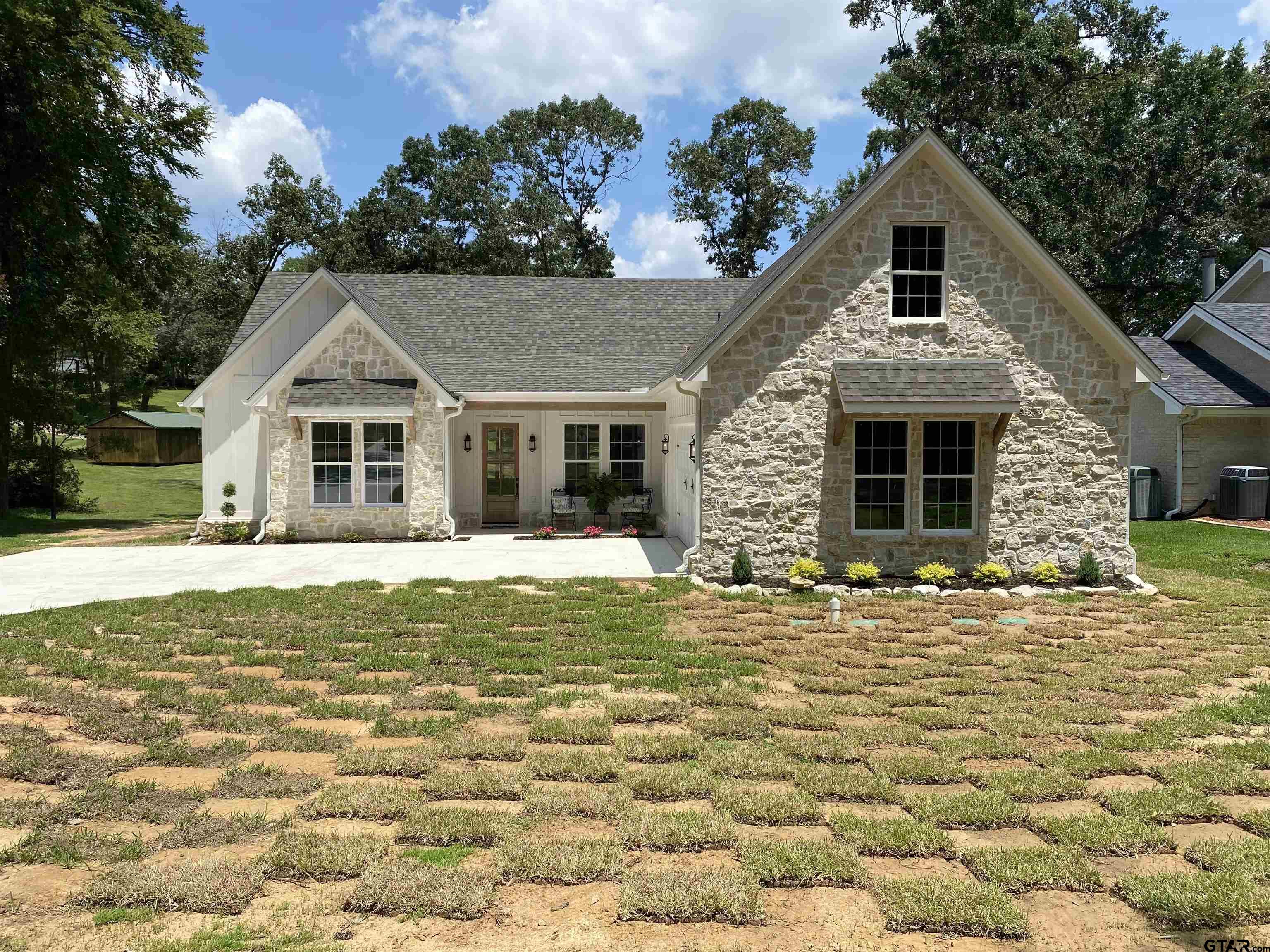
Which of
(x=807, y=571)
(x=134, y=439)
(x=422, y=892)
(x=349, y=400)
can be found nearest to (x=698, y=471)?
(x=807, y=571)

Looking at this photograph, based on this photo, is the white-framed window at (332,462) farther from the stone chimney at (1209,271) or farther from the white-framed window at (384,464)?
the stone chimney at (1209,271)

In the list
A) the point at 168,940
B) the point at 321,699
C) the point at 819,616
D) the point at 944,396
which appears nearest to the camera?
the point at 168,940

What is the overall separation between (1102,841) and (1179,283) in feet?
107

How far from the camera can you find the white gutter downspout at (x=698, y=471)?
1230 cm

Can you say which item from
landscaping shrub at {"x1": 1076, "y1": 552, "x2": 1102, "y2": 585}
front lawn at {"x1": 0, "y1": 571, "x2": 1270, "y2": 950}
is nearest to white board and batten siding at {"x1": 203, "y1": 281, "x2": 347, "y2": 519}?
front lawn at {"x1": 0, "y1": 571, "x2": 1270, "y2": 950}

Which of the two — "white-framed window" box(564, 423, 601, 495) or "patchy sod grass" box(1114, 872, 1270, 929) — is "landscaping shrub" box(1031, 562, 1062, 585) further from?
"white-framed window" box(564, 423, 601, 495)

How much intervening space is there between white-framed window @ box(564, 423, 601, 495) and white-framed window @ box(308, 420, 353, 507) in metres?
4.84

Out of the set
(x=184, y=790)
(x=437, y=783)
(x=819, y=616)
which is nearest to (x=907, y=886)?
(x=437, y=783)

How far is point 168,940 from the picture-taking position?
3430mm

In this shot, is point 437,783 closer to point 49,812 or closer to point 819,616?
point 49,812

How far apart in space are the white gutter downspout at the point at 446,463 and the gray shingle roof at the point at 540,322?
853mm

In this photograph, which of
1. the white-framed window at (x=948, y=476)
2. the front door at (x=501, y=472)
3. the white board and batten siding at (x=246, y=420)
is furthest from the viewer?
the front door at (x=501, y=472)

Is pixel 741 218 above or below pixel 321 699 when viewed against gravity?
above

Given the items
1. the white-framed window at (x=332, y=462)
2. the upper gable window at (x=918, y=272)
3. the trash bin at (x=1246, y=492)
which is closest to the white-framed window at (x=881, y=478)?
the upper gable window at (x=918, y=272)
